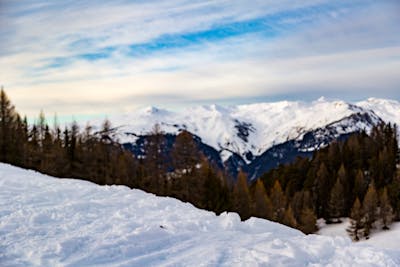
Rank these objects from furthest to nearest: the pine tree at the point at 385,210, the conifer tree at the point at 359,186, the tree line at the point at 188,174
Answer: the conifer tree at the point at 359,186 → the pine tree at the point at 385,210 → the tree line at the point at 188,174

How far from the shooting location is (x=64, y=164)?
57.0 meters

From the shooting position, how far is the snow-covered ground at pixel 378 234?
222 ft

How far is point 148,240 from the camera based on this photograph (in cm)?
1247

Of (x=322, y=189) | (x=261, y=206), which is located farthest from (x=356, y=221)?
(x=261, y=206)

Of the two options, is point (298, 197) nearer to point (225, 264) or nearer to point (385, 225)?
point (385, 225)

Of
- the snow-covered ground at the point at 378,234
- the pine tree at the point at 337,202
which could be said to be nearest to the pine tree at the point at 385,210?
the snow-covered ground at the point at 378,234

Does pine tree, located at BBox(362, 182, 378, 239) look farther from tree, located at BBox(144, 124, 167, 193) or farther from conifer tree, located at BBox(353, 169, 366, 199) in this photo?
tree, located at BBox(144, 124, 167, 193)

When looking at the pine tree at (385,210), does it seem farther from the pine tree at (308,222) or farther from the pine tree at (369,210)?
the pine tree at (308,222)

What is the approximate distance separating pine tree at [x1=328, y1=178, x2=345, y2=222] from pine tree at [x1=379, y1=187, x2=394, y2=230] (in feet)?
34.6

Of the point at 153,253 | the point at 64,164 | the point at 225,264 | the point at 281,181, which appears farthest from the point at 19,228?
the point at 281,181

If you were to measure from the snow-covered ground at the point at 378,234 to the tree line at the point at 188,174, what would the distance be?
5.88 feet

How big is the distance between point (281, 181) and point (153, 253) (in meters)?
101

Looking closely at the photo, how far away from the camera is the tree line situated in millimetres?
52375

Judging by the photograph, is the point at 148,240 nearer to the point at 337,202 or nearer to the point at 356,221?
the point at 356,221
